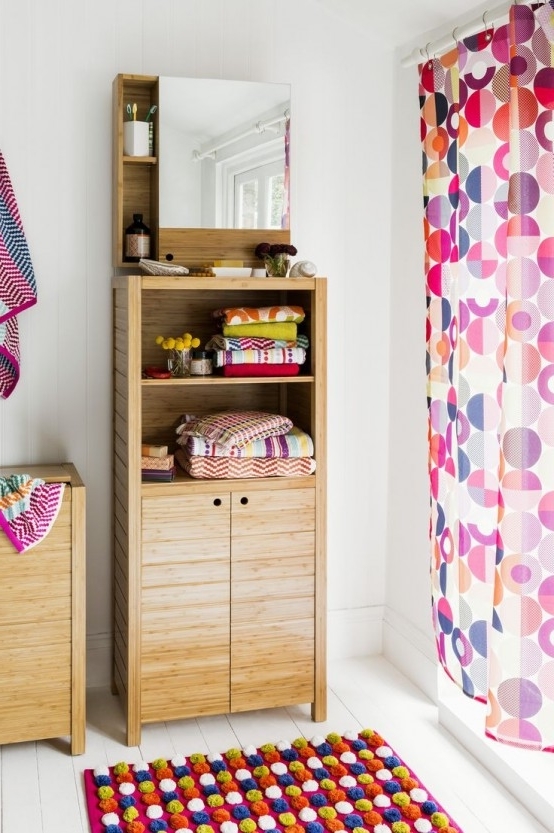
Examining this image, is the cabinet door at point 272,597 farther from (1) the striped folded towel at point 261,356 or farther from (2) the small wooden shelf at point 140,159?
(2) the small wooden shelf at point 140,159

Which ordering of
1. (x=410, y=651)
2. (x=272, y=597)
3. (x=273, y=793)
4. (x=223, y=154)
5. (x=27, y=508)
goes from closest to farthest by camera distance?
(x=273, y=793) → (x=27, y=508) → (x=272, y=597) → (x=223, y=154) → (x=410, y=651)

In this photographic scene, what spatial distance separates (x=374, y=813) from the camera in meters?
2.50

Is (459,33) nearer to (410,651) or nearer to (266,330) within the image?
(266,330)

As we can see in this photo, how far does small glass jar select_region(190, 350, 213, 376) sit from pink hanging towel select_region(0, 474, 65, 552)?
557 millimetres

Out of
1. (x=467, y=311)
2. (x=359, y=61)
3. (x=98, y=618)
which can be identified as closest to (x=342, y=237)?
(x=359, y=61)

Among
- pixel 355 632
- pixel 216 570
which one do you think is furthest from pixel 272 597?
pixel 355 632

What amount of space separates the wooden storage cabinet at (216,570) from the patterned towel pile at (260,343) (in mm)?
44

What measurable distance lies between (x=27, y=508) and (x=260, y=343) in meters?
0.87

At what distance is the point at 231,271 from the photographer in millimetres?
3074

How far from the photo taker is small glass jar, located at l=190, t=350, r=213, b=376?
9.83 ft

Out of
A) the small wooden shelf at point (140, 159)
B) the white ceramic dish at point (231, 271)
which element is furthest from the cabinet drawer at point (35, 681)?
the small wooden shelf at point (140, 159)

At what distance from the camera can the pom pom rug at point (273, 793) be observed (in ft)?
8.05

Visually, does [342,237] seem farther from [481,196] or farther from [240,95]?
[481,196]

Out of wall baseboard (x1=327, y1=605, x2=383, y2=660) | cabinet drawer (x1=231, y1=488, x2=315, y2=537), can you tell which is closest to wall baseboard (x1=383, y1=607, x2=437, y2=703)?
wall baseboard (x1=327, y1=605, x2=383, y2=660)
